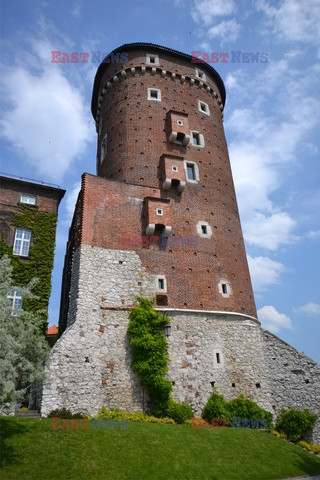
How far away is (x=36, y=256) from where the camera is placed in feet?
81.1

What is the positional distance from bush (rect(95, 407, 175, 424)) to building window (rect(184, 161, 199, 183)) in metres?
16.2

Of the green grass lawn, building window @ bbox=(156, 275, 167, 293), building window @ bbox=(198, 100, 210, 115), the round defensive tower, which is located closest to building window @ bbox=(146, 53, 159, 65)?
the round defensive tower

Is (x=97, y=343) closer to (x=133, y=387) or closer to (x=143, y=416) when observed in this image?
A: (x=133, y=387)

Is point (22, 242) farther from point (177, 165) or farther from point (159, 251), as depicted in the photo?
point (177, 165)

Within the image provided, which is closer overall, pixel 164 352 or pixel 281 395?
pixel 164 352

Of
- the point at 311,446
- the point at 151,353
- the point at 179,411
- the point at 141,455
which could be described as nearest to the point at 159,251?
the point at 151,353

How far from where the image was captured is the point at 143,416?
18.8 m

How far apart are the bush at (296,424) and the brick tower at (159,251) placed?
1.27 metres

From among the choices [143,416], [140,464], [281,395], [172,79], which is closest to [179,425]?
[143,416]

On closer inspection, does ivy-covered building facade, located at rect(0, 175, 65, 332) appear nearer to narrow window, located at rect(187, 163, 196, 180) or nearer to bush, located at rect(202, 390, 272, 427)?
narrow window, located at rect(187, 163, 196, 180)

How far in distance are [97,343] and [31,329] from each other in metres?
6.92

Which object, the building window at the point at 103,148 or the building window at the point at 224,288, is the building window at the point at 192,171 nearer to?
the building window at the point at 103,148

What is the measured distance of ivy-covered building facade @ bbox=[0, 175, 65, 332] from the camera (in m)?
23.8

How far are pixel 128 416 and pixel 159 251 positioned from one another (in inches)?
394
